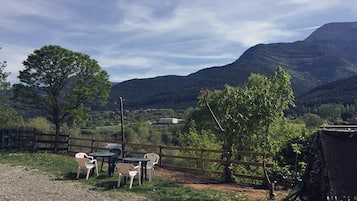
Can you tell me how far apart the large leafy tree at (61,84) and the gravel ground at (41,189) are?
31.6 feet

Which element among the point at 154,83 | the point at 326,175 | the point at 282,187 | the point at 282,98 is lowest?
the point at 282,187

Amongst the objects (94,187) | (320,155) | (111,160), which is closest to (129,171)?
(94,187)

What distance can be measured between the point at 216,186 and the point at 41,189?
18.6 ft

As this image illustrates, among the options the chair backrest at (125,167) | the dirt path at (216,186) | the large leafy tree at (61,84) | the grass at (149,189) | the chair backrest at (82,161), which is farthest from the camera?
the large leafy tree at (61,84)

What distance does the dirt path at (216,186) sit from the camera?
36.1ft

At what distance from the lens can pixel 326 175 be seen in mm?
8125

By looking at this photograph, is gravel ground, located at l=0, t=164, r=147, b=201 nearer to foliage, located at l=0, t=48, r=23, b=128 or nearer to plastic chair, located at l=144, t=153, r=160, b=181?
plastic chair, located at l=144, t=153, r=160, b=181

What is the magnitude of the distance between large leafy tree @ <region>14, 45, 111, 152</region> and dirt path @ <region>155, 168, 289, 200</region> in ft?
32.9

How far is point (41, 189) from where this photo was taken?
11.0m

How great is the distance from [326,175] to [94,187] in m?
6.93

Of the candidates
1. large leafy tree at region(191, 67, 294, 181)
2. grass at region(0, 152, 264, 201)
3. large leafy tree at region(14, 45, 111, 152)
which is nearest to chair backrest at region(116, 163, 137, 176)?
grass at region(0, 152, 264, 201)

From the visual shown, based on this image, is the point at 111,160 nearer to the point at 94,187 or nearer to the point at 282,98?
the point at 94,187

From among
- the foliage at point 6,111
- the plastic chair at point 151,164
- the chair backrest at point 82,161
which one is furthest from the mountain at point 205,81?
the chair backrest at point 82,161

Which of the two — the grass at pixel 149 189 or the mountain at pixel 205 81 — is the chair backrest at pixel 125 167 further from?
the mountain at pixel 205 81
